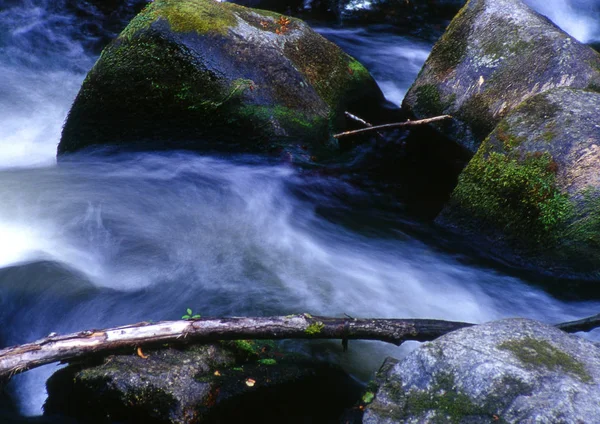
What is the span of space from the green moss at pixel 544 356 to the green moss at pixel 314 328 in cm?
110

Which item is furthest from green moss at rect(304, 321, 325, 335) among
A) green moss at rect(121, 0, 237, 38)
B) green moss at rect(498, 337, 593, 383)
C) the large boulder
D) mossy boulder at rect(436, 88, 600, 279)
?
green moss at rect(121, 0, 237, 38)

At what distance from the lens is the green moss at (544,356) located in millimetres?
2734

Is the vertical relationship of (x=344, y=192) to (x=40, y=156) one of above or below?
above

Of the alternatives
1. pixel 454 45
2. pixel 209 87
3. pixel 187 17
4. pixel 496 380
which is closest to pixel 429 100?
pixel 454 45

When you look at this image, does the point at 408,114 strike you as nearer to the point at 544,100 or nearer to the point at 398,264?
the point at 544,100

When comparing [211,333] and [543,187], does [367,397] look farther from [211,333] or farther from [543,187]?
[543,187]

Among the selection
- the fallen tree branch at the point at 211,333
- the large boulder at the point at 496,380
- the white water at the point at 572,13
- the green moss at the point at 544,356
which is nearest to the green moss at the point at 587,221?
the fallen tree branch at the point at 211,333

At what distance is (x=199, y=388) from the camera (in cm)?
315

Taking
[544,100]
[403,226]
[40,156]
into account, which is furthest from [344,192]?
[40,156]

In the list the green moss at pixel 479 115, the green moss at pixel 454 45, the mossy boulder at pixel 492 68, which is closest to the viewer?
the mossy boulder at pixel 492 68

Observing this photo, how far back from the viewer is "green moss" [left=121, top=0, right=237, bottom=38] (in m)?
6.11

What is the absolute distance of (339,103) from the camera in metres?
6.66

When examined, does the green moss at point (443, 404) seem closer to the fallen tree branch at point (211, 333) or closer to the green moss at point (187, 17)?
the fallen tree branch at point (211, 333)

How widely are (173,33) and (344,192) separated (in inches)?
99.2
